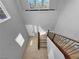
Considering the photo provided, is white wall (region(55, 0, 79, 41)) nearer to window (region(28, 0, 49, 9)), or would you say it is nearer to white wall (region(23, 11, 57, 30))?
window (region(28, 0, 49, 9))

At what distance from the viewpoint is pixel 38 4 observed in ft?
17.2

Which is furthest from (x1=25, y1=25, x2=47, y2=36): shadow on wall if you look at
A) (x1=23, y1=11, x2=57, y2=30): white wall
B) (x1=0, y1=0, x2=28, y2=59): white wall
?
(x1=0, y1=0, x2=28, y2=59): white wall

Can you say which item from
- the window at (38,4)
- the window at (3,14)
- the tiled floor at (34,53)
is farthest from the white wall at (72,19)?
the window at (3,14)

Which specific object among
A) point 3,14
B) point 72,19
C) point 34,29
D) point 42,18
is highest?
point 3,14

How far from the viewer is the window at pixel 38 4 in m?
5.06

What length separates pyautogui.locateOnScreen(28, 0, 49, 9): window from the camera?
5.06 metres

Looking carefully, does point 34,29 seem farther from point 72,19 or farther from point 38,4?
point 72,19

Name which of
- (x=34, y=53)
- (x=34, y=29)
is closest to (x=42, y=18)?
(x=34, y=29)

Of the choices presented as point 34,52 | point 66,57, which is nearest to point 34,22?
point 34,52

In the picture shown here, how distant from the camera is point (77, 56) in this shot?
110 inches

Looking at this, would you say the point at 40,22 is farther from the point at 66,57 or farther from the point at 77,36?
the point at 66,57

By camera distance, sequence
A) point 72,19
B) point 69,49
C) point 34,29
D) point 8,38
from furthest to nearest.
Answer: point 34,29 < point 72,19 < point 8,38 < point 69,49

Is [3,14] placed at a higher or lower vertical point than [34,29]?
higher

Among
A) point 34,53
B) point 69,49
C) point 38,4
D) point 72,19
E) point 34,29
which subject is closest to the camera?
point 69,49
